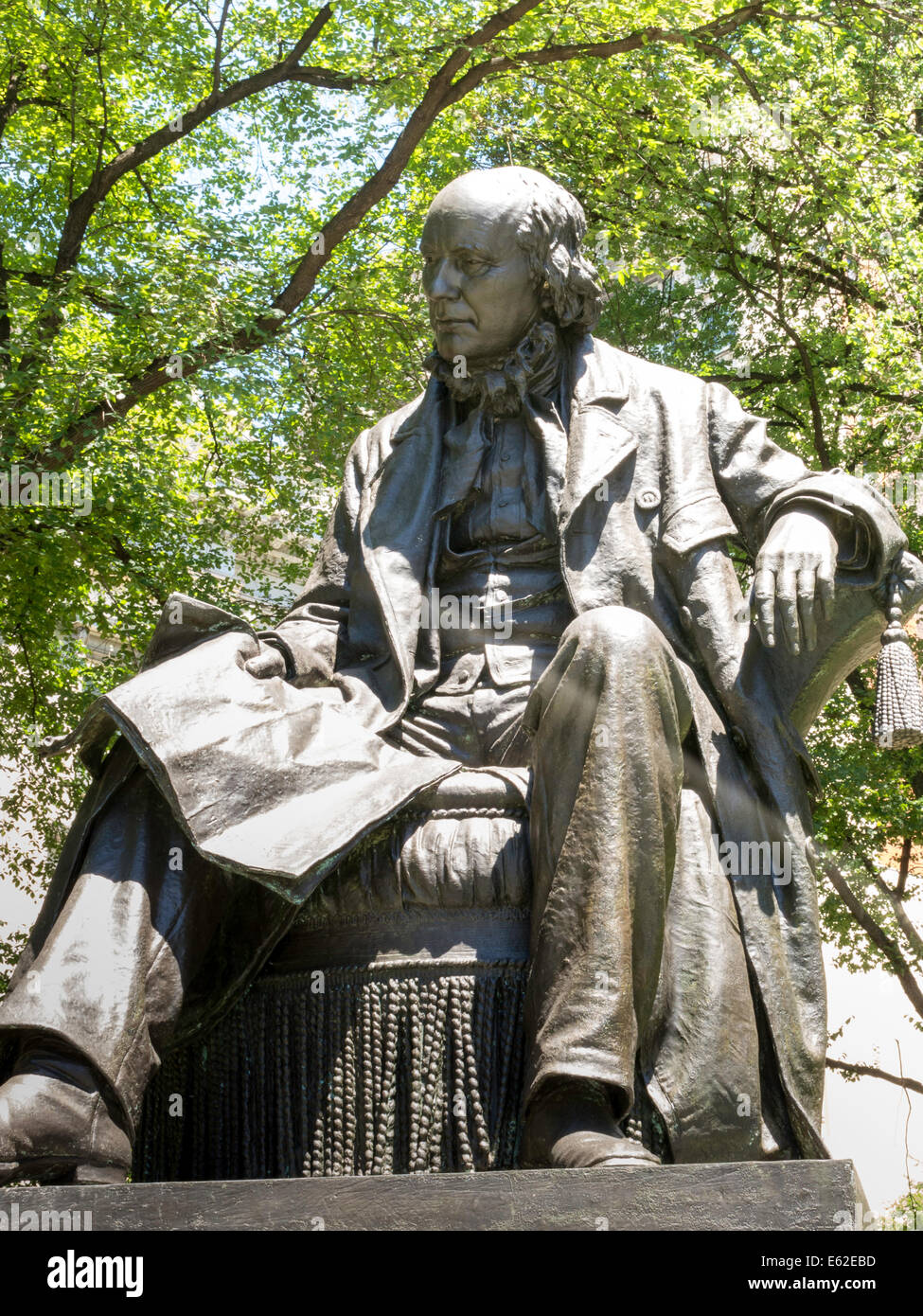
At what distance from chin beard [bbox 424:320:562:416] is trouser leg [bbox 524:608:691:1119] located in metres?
1.21

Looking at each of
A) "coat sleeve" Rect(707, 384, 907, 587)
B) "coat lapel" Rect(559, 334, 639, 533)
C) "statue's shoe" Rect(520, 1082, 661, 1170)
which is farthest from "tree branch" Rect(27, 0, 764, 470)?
"statue's shoe" Rect(520, 1082, 661, 1170)

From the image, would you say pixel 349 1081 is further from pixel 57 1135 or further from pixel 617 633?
pixel 617 633

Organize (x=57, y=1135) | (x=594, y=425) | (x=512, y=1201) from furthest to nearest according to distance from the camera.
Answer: (x=594, y=425)
(x=57, y=1135)
(x=512, y=1201)

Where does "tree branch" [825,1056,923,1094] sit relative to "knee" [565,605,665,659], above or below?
below

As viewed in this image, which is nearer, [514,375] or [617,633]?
[617,633]

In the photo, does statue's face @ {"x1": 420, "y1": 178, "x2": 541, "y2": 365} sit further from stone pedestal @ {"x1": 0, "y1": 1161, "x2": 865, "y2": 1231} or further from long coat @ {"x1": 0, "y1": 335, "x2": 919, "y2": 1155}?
stone pedestal @ {"x1": 0, "y1": 1161, "x2": 865, "y2": 1231}

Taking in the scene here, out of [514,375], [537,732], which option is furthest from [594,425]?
[537,732]

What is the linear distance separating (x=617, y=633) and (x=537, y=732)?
0.28 m

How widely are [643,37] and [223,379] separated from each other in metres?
4.08

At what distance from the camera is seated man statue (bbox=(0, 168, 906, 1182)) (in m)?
3.21

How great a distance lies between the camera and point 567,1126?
3.01 metres

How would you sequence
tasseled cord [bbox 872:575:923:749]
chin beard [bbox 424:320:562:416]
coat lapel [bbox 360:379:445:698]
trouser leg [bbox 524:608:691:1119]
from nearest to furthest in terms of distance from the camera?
trouser leg [bbox 524:608:691:1119], tasseled cord [bbox 872:575:923:749], coat lapel [bbox 360:379:445:698], chin beard [bbox 424:320:562:416]

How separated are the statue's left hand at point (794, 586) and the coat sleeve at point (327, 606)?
1.08 m

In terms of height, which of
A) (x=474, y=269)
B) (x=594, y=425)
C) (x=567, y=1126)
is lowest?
(x=567, y=1126)
